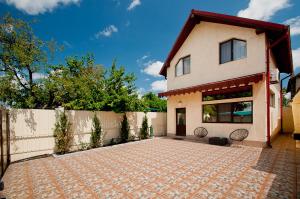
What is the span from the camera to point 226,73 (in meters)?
10.5

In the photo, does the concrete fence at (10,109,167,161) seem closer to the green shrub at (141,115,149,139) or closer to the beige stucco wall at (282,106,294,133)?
the green shrub at (141,115,149,139)

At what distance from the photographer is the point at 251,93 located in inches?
368

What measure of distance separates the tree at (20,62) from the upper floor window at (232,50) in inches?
481

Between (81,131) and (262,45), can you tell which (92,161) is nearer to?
(81,131)

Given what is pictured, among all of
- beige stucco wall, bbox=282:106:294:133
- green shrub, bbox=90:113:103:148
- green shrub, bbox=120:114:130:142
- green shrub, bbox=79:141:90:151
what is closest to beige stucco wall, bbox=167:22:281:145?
green shrub, bbox=120:114:130:142

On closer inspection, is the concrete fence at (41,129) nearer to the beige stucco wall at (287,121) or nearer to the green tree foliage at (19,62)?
the green tree foliage at (19,62)

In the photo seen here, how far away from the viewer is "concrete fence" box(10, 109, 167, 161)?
7.37 metres

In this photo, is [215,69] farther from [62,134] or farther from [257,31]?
[62,134]

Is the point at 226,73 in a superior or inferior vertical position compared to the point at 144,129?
superior

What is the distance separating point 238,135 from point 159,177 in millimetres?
6866

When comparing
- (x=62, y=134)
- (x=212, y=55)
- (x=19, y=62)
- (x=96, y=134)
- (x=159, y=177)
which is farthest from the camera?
(x=212, y=55)

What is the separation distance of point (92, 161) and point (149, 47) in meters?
13.7

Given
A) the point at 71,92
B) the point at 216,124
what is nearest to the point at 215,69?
the point at 216,124

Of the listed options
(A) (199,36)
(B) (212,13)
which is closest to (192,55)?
(A) (199,36)
